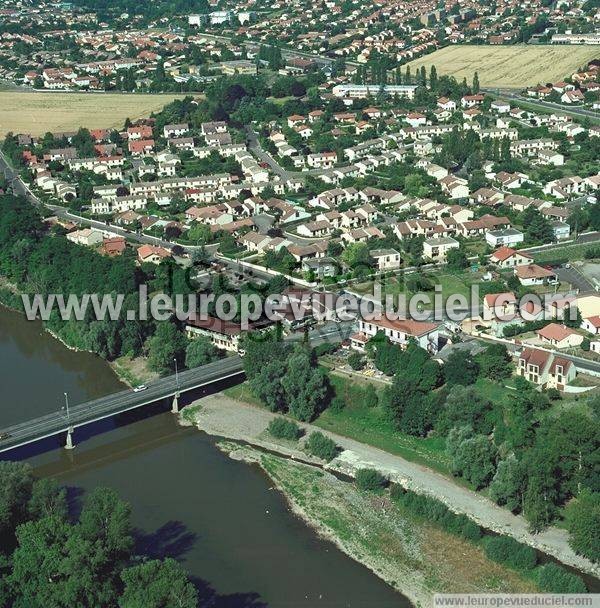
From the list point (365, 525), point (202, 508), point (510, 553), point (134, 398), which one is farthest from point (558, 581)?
point (134, 398)

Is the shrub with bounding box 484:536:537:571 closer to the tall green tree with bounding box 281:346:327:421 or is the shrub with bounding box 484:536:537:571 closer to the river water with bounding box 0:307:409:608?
the river water with bounding box 0:307:409:608

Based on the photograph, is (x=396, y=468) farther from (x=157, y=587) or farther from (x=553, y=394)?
(x=157, y=587)

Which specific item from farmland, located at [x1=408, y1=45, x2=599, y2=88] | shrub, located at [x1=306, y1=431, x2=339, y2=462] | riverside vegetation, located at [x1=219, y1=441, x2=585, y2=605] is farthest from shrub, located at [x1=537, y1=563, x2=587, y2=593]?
farmland, located at [x1=408, y1=45, x2=599, y2=88]

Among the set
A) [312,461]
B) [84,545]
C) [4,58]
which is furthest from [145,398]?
[4,58]

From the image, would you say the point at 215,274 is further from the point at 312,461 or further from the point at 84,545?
the point at 84,545

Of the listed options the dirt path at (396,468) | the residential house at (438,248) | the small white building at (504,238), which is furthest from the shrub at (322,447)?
the small white building at (504,238)

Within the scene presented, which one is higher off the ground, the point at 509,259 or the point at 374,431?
the point at 509,259

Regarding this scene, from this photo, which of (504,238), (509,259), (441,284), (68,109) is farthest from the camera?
(68,109)
